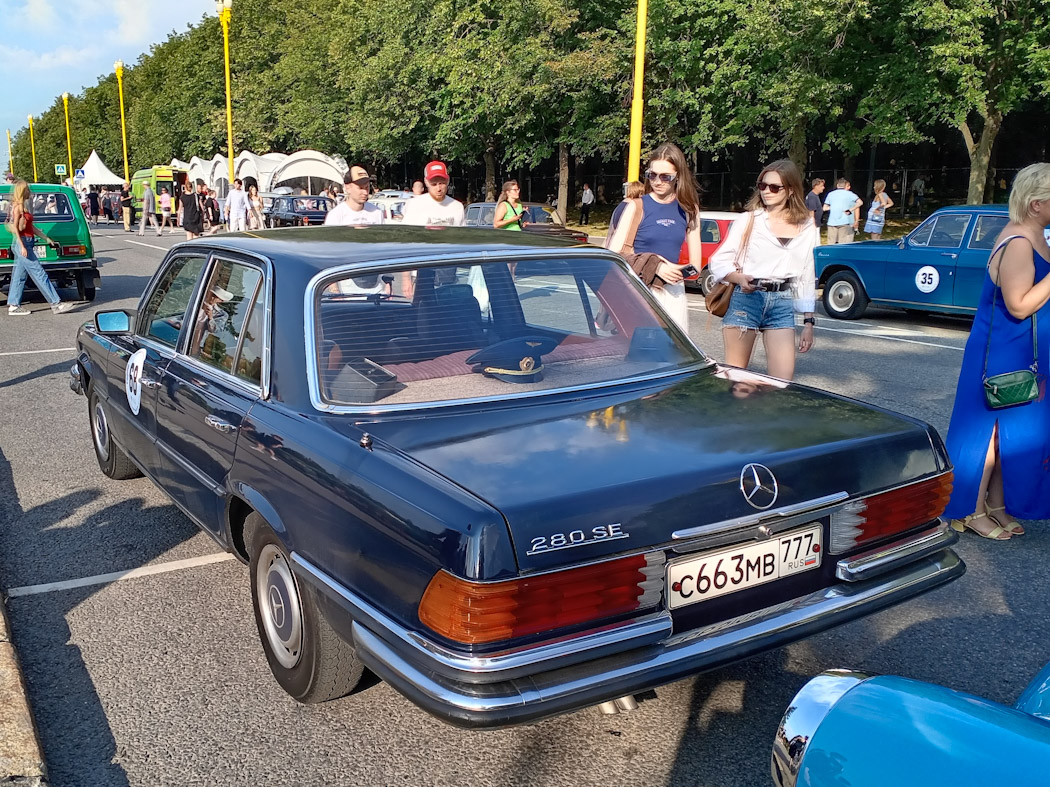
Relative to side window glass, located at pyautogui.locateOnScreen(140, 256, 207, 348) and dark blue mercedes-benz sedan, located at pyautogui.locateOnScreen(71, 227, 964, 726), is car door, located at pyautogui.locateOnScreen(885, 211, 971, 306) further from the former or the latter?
side window glass, located at pyautogui.locateOnScreen(140, 256, 207, 348)

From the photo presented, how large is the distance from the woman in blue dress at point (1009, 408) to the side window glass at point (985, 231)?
8117 millimetres

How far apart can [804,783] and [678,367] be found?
7.50 ft

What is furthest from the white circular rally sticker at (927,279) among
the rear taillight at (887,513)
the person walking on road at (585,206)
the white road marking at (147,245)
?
the person walking on road at (585,206)

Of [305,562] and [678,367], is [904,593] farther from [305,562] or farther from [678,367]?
[305,562]

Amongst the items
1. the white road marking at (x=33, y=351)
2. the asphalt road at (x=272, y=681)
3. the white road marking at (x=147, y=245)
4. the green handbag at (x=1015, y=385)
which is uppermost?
the green handbag at (x=1015, y=385)

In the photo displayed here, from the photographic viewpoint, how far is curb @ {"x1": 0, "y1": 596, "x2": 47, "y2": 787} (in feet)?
8.86

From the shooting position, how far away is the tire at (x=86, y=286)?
14828 millimetres

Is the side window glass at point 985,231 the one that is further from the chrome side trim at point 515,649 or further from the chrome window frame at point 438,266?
the chrome side trim at point 515,649

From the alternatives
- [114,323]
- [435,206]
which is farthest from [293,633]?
[435,206]

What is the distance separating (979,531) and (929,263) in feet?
28.3

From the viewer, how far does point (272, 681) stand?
3.42 meters

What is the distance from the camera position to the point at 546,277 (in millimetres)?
3766

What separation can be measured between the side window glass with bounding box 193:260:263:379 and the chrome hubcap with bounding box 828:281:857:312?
37.0 feet

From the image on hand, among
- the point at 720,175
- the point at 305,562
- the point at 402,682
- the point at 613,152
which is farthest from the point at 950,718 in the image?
the point at 720,175
